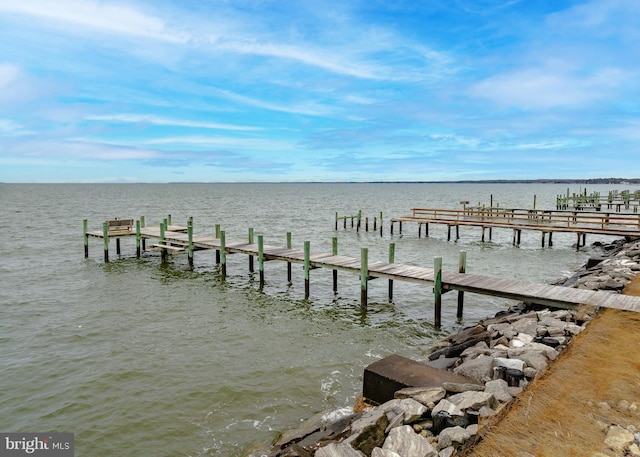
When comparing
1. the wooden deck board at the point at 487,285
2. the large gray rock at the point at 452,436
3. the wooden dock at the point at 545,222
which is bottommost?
the large gray rock at the point at 452,436

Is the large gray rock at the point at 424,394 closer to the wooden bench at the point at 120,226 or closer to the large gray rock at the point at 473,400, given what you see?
the large gray rock at the point at 473,400

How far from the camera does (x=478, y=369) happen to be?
7.36 m

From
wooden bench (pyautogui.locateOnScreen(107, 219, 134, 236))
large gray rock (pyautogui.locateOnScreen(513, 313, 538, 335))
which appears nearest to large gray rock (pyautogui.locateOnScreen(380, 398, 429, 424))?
large gray rock (pyautogui.locateOnScreen(513, 313, 538, 335))

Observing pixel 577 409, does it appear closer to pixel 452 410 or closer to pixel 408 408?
pixel 452 410

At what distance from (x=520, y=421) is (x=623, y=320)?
529 centimetres

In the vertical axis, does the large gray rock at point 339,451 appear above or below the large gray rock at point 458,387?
below

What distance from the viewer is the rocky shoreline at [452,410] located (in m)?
5.27

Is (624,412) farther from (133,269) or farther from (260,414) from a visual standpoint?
(133,269)

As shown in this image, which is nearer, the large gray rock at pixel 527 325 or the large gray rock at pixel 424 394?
the large gray rock at pixel 424 394

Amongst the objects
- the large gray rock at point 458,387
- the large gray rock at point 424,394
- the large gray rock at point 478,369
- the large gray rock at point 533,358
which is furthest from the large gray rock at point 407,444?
the large gray rock at point 533,358

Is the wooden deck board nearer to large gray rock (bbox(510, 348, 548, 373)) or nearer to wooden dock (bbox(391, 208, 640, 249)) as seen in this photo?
large gray rock (bbox(510, 348, 548, 373))

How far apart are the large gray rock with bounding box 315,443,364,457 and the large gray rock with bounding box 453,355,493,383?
2709mm

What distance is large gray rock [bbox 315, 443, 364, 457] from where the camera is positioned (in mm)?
5219

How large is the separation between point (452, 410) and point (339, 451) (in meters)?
1.62
